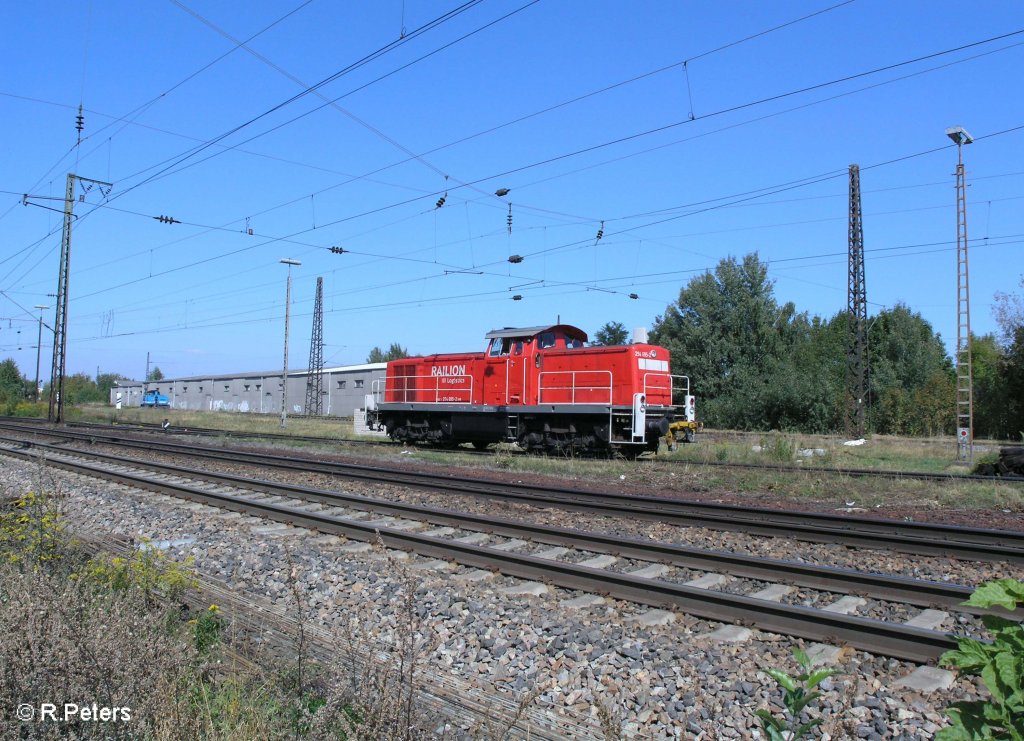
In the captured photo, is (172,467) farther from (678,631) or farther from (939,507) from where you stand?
(939,507)

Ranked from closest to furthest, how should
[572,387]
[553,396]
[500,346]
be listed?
[572,387] → [553,396] → [500,346]

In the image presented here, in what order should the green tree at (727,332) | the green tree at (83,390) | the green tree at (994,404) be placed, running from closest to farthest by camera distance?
Result: the green tree at (994,404), the green tree at (727,332), the green tree at (83,390)

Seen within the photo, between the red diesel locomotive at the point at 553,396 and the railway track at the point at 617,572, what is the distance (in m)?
8.90

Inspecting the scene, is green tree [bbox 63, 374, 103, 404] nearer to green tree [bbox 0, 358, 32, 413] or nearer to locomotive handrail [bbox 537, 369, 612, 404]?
green tree [bbox 0, 358, 32, 413]

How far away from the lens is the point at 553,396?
64.7 feet

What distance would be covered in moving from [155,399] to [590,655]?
84.3 m

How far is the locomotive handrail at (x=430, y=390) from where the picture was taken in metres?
21.9

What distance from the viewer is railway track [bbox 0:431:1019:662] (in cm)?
519

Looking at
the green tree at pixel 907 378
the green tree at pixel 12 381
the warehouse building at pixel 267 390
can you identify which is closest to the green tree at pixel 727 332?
the green tree at pixel 907 378

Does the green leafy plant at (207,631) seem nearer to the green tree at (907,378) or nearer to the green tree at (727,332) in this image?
the green tree at (907,378)

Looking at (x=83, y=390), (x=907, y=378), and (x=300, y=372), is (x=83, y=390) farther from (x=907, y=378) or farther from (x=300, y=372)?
(x=907, y=378)

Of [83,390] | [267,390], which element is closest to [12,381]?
[83,390]

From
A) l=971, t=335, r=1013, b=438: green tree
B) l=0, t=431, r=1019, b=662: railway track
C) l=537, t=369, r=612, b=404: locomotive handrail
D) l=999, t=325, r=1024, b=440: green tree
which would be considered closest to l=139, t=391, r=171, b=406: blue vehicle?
l=537, t=369, r=612, b=404: locomotive handrail

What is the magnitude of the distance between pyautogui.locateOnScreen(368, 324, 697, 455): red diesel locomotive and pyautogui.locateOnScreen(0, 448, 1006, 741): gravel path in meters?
10.5
